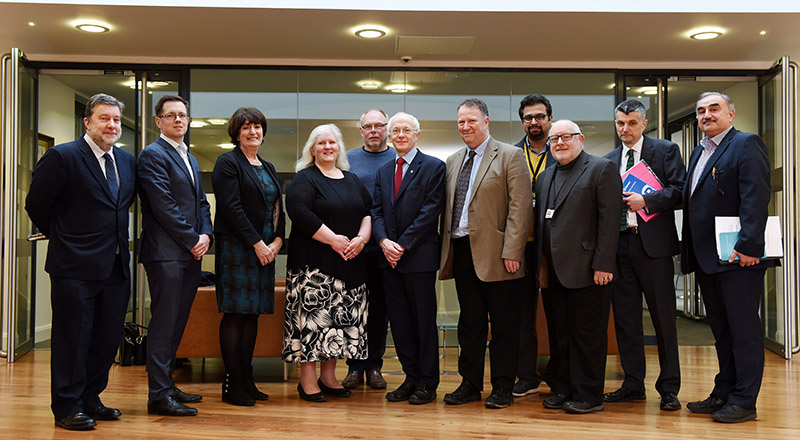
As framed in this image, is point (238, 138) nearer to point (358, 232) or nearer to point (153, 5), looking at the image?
point (358, 232)

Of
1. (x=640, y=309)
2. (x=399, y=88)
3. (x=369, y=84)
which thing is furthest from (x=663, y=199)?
(x=369, y=84)

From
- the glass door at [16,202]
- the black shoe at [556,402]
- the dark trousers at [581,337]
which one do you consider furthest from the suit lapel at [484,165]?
the glass door at [16,202]

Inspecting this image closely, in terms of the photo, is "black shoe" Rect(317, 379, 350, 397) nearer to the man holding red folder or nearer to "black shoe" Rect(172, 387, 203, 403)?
"black shoe" Rect(172, 387, 203, 403)

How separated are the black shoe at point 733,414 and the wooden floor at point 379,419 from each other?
0.04 metres

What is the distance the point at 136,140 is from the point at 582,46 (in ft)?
13.2

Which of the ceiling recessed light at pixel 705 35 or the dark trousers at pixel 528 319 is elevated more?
the ceiling recessed light at pixel 705 35

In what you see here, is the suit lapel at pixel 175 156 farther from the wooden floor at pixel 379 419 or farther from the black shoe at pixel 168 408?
the wooden floor at pixel 379 419

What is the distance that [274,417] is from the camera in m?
3.55

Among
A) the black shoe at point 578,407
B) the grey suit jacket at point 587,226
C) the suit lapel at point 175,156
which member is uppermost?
the suit lapel at point 175,156

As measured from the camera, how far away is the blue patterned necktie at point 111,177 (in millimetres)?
3391

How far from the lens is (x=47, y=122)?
241 inches

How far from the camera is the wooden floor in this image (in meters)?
3.21

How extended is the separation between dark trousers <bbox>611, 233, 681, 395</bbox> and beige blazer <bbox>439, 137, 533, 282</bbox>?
2.05ft

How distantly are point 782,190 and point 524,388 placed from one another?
3.25 m
